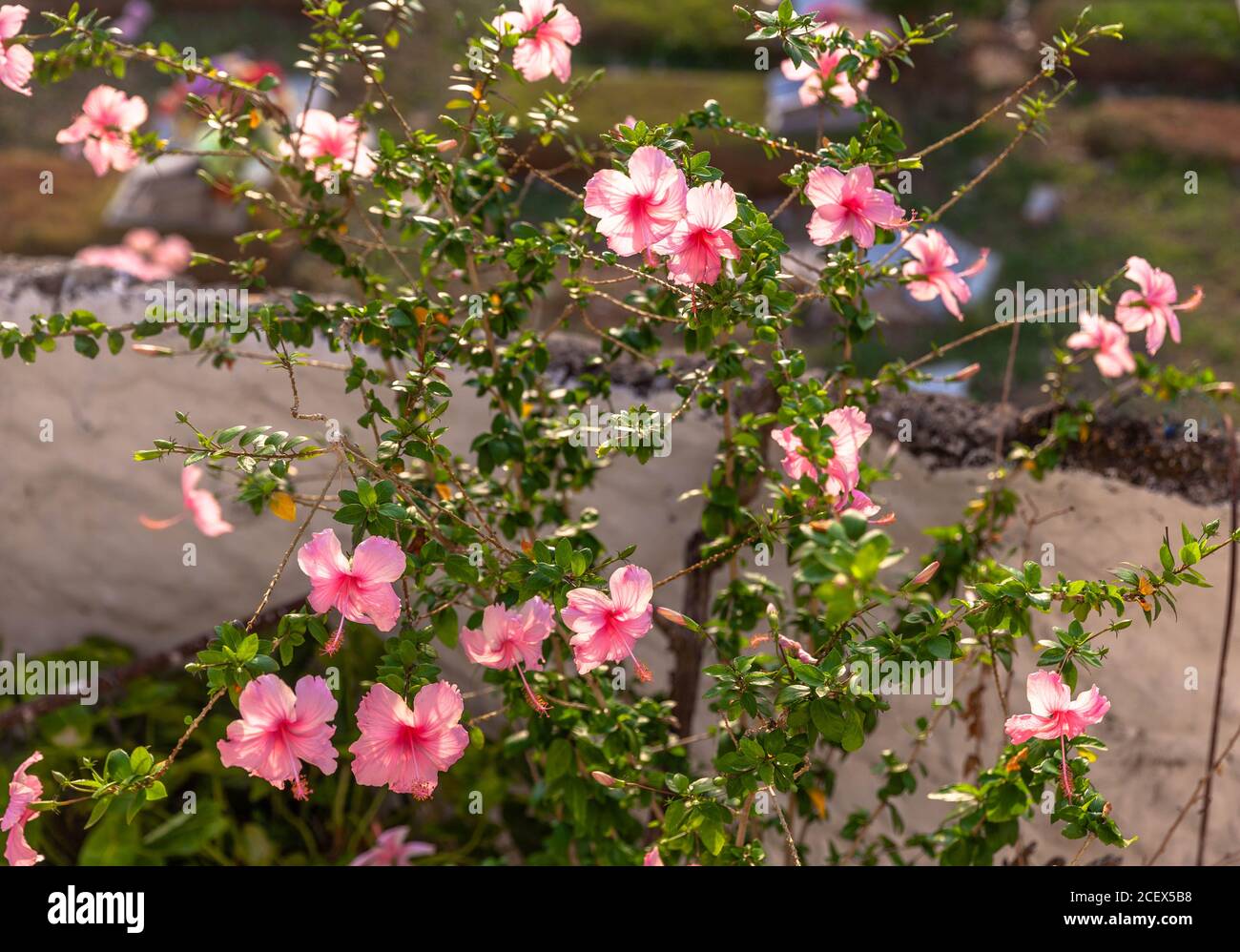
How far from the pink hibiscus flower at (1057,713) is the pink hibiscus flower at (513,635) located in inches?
20.5

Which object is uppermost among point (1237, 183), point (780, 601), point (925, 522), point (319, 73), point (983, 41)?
point (983, 41)

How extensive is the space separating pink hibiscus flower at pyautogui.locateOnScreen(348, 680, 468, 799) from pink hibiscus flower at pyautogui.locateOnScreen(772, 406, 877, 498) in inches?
17.6

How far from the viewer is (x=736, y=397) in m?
1.88

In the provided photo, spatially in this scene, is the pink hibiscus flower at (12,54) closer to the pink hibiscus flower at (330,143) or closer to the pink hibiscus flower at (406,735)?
the pink hibiscus flower at (330,143)

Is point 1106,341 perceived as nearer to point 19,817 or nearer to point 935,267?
point 935,267

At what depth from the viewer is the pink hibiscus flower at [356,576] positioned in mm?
1199

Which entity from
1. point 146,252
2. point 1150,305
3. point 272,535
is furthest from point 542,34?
point 146,252

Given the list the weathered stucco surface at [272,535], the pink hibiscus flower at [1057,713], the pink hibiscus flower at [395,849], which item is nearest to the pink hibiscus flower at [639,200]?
the pink hibiscus flower at [1057,713]

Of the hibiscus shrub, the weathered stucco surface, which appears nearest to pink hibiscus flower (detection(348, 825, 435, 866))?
the hibiscus shrub
